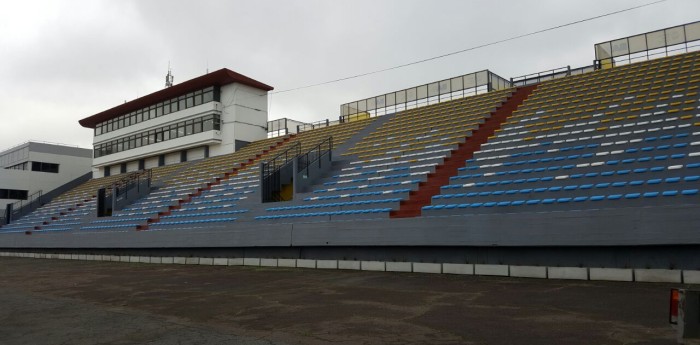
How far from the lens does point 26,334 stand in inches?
228

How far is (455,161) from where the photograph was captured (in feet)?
51.6

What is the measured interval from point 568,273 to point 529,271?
786 mm

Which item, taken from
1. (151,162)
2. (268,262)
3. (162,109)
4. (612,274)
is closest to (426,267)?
(612,274)

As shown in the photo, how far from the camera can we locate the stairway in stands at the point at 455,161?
1333cm

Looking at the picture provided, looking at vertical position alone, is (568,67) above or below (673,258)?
above

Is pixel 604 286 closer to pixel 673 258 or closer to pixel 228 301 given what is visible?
pixel 673 258

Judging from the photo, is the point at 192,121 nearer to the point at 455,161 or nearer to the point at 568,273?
the point at 455,161

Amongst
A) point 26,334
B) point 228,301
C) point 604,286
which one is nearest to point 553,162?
point 604,286

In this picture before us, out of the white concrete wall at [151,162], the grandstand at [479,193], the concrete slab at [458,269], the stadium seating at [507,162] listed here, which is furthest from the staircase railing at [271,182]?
A: the white concrete wall at [151,162]

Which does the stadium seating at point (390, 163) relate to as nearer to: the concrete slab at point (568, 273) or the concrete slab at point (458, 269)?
the concrete slab at point (458, 269)

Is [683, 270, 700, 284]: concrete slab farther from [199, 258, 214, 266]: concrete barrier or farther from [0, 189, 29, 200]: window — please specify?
[0, 189, 29, 200]: window

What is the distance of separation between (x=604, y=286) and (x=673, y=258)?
1704 mm

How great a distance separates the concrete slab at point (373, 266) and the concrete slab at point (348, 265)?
0.51 feet

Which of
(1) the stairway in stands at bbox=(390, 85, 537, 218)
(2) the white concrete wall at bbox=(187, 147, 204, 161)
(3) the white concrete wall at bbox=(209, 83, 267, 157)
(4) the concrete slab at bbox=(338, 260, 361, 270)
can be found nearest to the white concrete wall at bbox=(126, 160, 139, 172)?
(2) the white concrete wall at bbox=(187, 147, 204, 161)
